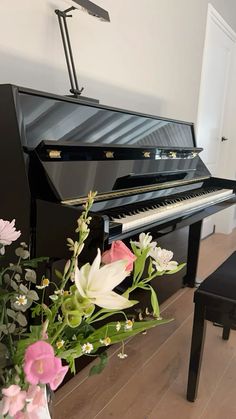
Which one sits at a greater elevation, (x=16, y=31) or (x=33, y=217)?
(x=16, y=31)

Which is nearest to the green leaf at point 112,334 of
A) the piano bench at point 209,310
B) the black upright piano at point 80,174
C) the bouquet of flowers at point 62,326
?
the bouquet of flowers at point 62,326

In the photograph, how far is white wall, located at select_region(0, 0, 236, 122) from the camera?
1675 millimetres

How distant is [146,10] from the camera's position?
8.20ft

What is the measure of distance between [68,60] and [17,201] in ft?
2.91

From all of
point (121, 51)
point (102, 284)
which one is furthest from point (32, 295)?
point (121, 51)

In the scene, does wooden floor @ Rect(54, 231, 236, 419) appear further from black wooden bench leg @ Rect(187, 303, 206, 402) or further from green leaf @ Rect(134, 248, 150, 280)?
green leaf @ Rect(134, 248, 150, 280)

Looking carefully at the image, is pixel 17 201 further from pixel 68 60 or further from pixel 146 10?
pixel 146 10

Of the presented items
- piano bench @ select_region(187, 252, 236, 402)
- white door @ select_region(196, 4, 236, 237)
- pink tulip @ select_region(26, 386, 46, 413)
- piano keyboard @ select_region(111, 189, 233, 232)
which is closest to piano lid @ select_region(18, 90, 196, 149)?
piano keyboard @ select_region(111, 189, 233, 232)

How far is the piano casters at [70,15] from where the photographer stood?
5.23 feet

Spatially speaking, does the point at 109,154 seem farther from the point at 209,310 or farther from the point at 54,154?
the point at 209,310

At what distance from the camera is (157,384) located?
5.52ft

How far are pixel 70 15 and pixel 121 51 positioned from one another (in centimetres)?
56

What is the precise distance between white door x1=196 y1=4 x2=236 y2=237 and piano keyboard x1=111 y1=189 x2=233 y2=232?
5.23 ft

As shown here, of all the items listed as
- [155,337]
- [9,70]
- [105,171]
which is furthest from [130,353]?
[9,70]
